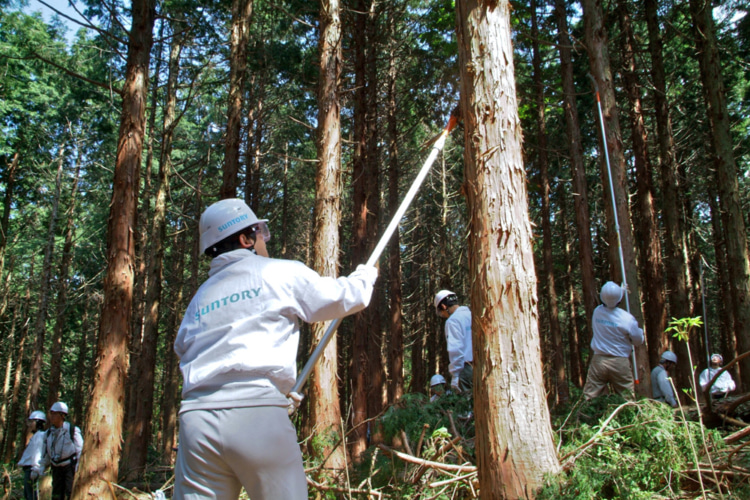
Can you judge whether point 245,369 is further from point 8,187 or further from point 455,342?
point 8,187

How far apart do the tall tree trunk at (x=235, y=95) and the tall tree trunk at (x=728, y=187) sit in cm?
884

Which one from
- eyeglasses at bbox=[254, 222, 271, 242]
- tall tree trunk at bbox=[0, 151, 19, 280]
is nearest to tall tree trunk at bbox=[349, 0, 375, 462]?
eyeglasses at bbox=[254, 222, 271, 242]

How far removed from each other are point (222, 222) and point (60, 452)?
9.57m

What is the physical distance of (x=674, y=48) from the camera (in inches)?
720

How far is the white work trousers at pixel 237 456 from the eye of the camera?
92.1 inches

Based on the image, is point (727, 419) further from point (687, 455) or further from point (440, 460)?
point (440, 460)

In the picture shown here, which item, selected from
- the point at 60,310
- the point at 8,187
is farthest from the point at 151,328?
the point at 8,187

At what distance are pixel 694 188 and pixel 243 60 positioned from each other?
1888 centimetres

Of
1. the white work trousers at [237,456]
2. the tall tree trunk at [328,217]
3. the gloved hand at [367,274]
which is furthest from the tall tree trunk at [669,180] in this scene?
the white work trousers at [237,456]

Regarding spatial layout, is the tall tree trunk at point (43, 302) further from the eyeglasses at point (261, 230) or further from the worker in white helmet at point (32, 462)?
the eyeglasses at point (261, 230)

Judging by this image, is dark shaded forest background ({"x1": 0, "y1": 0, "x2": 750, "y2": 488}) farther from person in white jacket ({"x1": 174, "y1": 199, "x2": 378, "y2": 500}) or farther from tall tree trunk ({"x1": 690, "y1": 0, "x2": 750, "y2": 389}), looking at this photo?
person in white jacket ({"x1": 174, "y1": 199, "x2": 378, "y2": 500})

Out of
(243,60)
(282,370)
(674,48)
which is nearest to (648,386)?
(282,370)

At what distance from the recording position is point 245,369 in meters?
2.48

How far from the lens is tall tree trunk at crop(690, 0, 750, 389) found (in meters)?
9.61
